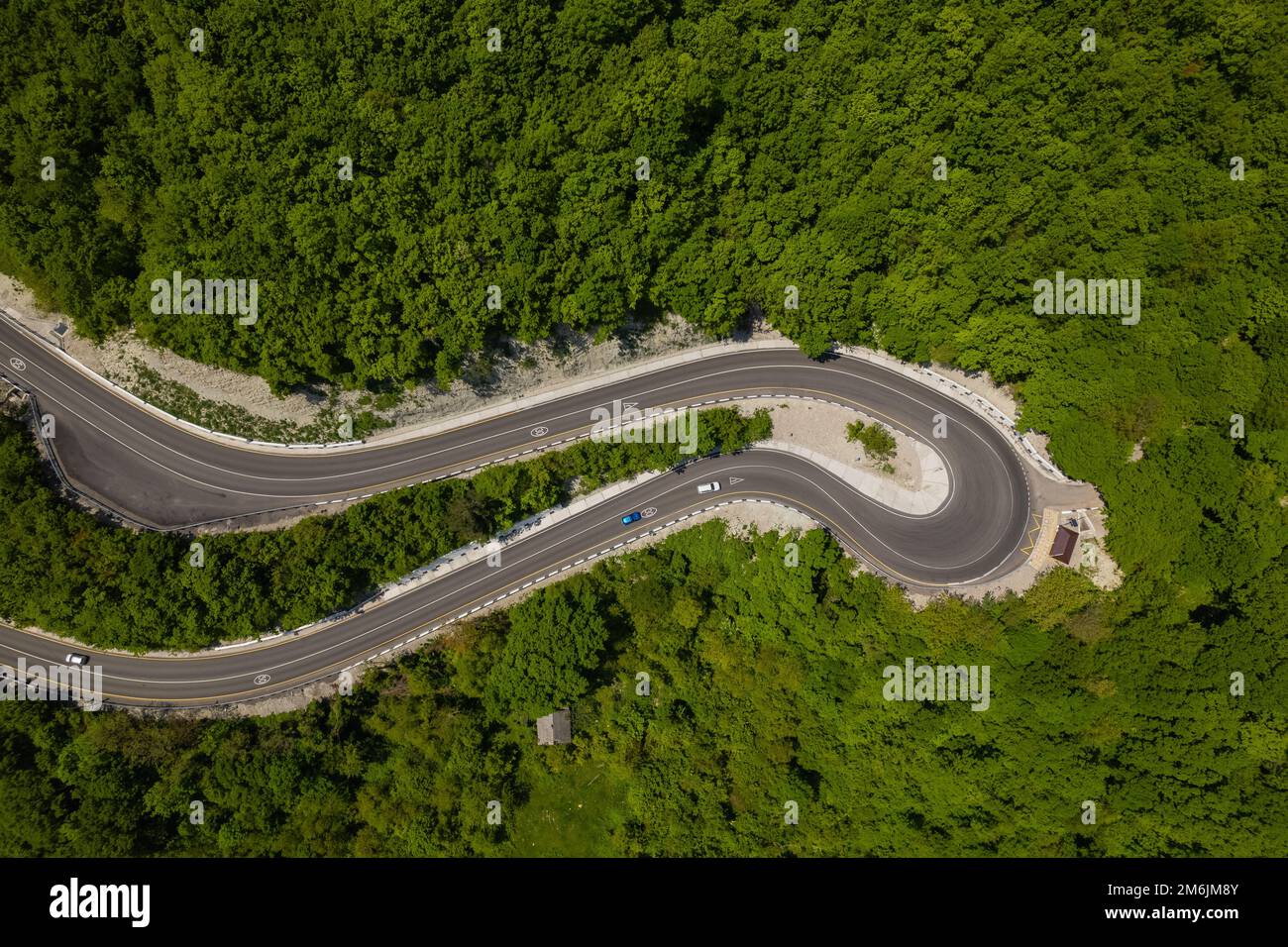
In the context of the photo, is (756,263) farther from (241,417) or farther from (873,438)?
(241,417)

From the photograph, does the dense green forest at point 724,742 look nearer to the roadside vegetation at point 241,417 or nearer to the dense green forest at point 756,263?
the dense green forest at point 756,263

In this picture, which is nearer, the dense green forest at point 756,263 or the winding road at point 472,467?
Answer: the dense green forest at point 756,263

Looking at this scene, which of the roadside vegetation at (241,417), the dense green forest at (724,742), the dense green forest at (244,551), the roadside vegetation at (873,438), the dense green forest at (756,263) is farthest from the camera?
the roadside vegetation at (873,438)

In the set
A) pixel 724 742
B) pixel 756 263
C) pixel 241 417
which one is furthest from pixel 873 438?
pixel 241 417

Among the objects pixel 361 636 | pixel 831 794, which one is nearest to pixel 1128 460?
pixel 831 794

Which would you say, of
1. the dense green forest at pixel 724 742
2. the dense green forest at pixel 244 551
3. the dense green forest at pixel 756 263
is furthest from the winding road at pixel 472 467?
the dense green forest at pixel 756 263

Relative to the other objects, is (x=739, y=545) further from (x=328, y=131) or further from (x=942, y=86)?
(x=328, y=131)

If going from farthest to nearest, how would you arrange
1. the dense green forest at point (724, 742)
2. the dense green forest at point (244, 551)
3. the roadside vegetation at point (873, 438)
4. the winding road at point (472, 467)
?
the roadside vegetation at point (873, 438) < the winding road at point (472, 467) < the dense green forest at point (244, 551) < the dense green forest at point (724, 742)
